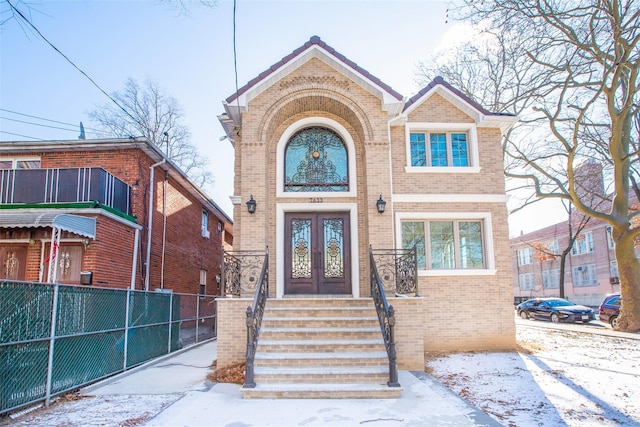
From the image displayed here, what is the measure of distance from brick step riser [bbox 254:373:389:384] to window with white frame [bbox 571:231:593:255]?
115 ft

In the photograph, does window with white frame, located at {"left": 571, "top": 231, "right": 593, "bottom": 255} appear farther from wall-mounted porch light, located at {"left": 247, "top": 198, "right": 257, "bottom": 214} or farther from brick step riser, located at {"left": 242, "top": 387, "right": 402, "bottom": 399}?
brick step riser, located at {"left": 242, "top": 387, "right": 402, "bottom": 399}

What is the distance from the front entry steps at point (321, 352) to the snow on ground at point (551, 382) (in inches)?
Result: 58.8

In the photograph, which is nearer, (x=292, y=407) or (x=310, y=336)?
(x=292, y=407)

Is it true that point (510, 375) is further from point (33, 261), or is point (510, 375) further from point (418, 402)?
point (33, 261)

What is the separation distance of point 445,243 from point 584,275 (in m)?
33.0

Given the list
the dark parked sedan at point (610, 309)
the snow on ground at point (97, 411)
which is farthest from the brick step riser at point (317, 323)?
the dark parked sedan at point (610, 309)

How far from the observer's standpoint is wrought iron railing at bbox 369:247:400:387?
6902 mm

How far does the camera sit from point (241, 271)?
31.9 ft

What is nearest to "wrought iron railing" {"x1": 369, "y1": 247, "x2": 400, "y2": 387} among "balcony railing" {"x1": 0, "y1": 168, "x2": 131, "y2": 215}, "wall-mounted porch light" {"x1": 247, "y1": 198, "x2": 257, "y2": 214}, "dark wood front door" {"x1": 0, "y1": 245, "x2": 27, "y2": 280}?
"wall-mounted porch light" {"x1": 247, "y1": 198, "x2": 257, "y2": 214}

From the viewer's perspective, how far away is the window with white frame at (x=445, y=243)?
445 inches

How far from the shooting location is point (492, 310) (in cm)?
1095

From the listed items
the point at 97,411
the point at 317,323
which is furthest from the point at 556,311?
the point at 97,411

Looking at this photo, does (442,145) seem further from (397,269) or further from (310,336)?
(310,336)

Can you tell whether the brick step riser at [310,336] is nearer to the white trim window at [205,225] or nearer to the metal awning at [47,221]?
the metal awning at [47,221]
